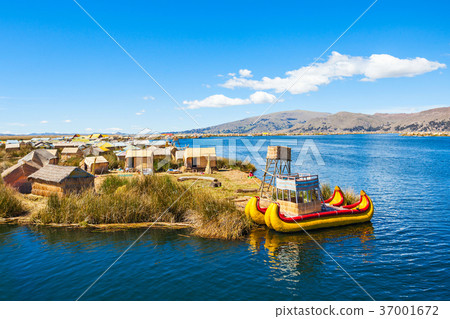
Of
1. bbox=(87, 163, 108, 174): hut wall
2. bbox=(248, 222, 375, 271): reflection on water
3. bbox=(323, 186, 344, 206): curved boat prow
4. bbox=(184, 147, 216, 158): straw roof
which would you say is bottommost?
bbox=(248, 222, 375, 271): reflection on water

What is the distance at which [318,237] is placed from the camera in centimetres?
1636

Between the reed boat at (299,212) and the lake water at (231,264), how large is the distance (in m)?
0.58

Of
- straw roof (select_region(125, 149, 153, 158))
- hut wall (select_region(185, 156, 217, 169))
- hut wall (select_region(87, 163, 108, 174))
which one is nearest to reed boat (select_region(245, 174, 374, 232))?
hut wall (select_region(185, 156, 217, 169))

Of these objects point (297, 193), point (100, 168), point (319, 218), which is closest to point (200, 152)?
point (100, 168)

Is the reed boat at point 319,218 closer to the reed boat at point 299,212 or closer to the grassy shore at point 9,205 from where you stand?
the reed boat at point 299,212

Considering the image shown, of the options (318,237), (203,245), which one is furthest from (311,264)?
(203,245)

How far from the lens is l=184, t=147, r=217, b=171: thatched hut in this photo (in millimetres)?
39000

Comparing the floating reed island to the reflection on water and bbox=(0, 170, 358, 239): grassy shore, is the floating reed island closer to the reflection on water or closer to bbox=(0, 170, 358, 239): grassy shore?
bbox=(0, 170, 358, 239): grassy shore

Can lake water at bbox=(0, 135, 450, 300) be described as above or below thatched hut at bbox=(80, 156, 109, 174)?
below

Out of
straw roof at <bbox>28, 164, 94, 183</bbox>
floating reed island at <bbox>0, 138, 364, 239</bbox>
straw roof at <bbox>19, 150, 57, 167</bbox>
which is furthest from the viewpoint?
straw roof at <bbox>19, 150, 57, 167</bbox>

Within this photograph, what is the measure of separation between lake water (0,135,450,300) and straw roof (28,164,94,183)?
208 inches

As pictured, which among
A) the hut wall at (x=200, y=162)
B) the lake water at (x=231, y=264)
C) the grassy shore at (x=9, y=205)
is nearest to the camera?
the lake water at (x=231, y=264)

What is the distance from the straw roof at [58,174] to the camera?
22.4 m

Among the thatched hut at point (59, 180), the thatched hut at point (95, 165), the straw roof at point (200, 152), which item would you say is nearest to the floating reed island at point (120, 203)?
the thatched hut at point (59, 180)
